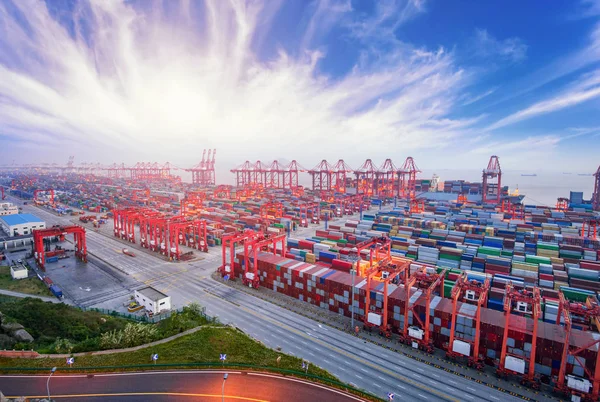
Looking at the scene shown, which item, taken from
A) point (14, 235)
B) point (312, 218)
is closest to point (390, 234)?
point (312, 218)

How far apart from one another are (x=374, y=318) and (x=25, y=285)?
2126 inches

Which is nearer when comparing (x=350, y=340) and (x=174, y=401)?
(x=174, y=401)

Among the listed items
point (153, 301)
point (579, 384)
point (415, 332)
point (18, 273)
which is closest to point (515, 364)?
point (579, 384)

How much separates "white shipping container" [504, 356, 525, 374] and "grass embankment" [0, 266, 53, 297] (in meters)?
58.2

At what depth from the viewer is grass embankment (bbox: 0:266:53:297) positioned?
44.2 metres

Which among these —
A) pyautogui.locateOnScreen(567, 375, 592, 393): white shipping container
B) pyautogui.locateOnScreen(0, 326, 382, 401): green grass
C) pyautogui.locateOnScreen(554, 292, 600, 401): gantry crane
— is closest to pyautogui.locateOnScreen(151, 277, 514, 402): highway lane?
pyautogui.locateOnScreen(0, 326, 382, 401): green grass

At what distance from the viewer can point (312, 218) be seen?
340 feet

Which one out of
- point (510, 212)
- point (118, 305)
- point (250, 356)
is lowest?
point (118, 305)

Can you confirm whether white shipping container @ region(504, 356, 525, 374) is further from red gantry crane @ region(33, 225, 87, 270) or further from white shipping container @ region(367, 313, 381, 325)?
red gantry crane @ region(33, 225, 87, 270)

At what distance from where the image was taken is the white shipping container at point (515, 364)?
2586cm

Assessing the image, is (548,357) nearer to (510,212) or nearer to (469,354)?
(469,354)

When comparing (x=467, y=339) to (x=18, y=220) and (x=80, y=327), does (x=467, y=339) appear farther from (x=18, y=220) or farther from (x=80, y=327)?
(x=18, y=220)

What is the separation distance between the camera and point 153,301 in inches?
1517

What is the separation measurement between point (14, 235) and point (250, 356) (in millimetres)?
83936
